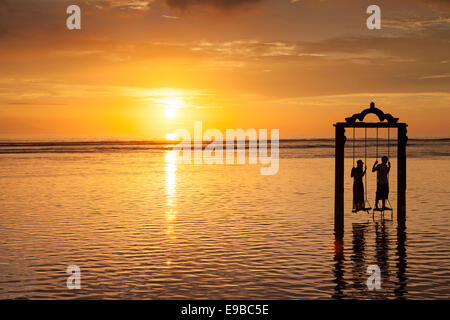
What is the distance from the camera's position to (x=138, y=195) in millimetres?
26719

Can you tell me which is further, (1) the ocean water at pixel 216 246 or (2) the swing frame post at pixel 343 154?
(2) the swing frame post at pixel 343 154

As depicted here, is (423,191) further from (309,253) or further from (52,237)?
(52,237)

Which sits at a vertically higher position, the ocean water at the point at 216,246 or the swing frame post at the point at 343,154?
the swing frame post at the point at 343,154

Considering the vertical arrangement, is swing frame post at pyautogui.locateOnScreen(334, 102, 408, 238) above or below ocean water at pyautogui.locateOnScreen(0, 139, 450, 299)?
above

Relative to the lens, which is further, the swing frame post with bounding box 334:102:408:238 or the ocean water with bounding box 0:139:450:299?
the swing frame post with bounding box 334:102:408:238

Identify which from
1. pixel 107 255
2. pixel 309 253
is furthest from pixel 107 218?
pixel 309 253

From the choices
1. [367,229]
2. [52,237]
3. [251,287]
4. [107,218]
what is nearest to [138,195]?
[107,218]

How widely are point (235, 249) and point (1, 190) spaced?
1912 centimetres

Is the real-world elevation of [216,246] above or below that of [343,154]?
below

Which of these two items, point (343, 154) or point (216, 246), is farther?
point (343, 154)
